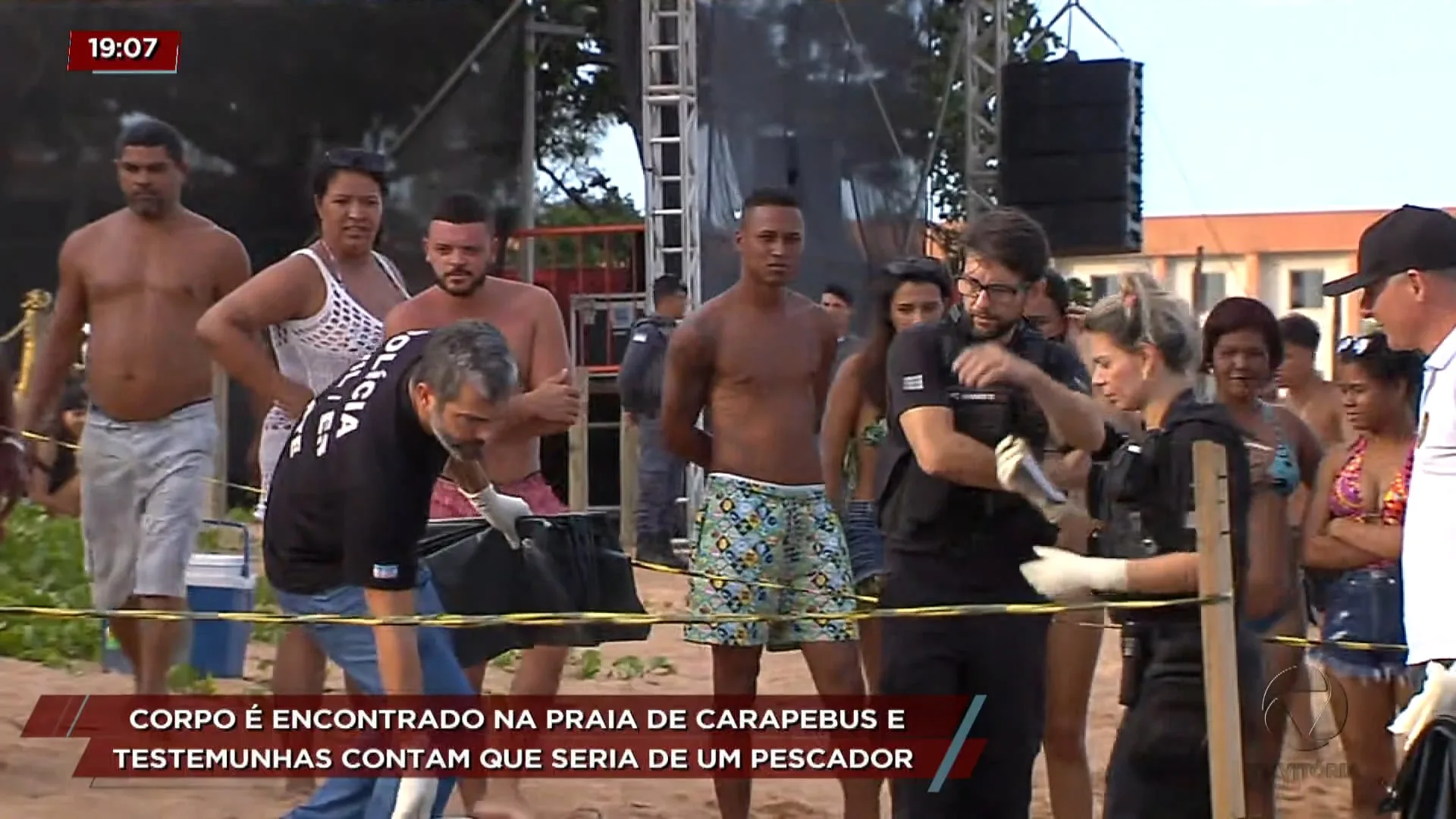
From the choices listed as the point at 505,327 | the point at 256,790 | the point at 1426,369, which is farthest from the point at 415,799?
the point at 1426,369

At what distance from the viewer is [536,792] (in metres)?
5.59

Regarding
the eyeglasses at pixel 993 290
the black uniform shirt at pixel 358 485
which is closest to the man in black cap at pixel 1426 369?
the eyeglasses at pixel 993 290

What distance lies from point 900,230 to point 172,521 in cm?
918

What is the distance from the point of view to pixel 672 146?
1220cm

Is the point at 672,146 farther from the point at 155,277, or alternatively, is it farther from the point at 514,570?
the point at 514,570

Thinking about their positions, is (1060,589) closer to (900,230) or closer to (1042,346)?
(1042,346)

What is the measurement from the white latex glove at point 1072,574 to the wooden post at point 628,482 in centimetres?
800

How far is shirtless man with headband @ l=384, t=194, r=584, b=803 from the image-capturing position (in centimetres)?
499

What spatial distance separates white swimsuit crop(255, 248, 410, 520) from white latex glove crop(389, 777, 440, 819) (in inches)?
59.7

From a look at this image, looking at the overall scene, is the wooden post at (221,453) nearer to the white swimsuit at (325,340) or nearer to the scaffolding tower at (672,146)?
the scaffolding tower at (672,146)

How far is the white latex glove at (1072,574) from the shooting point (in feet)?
11.8

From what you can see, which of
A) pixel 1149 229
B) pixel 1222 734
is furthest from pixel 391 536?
pixel 1149 229

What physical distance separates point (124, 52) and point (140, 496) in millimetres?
8570

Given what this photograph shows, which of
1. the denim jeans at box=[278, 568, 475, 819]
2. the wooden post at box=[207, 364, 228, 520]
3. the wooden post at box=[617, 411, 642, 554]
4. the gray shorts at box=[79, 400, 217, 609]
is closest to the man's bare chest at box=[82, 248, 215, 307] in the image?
the gray shorts at box=[79, 400, 217, 609]
